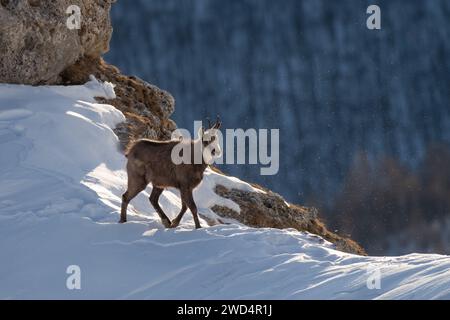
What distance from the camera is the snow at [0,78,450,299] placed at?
12.3 metres

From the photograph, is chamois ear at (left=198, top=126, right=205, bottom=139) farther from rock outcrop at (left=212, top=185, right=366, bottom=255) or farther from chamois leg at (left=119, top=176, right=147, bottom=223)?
rock outcrop at (left=212, top=185, right=366, bottom=255)

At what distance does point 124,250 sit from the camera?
14.7 meters

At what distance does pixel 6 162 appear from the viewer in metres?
19.0

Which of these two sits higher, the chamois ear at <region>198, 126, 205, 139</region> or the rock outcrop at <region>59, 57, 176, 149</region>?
the rock outcrop at <region>59, 57, 176, 149</region>

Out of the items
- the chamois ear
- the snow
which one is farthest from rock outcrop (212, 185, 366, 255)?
the chamois ear

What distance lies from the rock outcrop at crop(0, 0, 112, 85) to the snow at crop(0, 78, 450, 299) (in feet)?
10.3

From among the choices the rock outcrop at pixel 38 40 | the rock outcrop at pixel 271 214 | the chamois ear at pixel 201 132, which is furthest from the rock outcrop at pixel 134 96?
the chamois ear at pixel 201 132

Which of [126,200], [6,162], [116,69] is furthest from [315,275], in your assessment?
[116,69]

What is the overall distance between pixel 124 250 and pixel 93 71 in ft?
41.1

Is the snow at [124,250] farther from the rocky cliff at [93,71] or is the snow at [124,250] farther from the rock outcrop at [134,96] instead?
the rock outcrop at [134,96]

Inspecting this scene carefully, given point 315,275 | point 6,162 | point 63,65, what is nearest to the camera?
point 315,275
